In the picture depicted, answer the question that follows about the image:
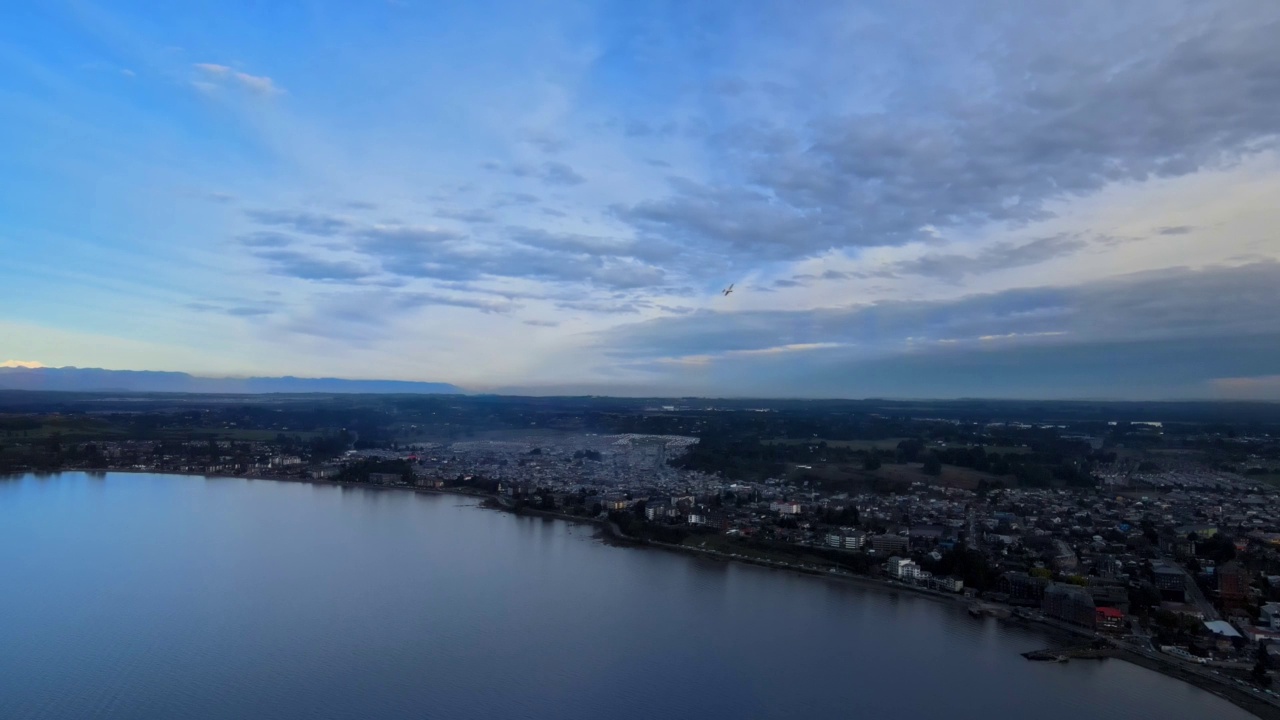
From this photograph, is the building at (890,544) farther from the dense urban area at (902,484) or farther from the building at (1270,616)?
the building at (1270,616)

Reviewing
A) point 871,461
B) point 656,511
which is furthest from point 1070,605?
point 871,461

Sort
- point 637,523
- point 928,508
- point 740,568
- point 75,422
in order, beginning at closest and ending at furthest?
point 740,568 → point 637,523 → point 928,508 → point 75,422

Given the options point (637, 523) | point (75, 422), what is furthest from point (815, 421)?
point (75, 422)

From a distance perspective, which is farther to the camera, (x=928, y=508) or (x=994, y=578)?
(x=928, y=508)

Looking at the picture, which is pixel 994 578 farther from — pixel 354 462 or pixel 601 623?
pixel 354 462

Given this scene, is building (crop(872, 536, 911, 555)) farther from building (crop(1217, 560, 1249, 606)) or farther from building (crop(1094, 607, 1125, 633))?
building (crop(1217, 560, 1249, 606))

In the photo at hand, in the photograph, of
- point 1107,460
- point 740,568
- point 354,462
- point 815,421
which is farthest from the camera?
point 815,421

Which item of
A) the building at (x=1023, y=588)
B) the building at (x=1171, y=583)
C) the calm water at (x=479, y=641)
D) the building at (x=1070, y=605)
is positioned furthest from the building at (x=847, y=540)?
the building at (x=1171, y=583)
